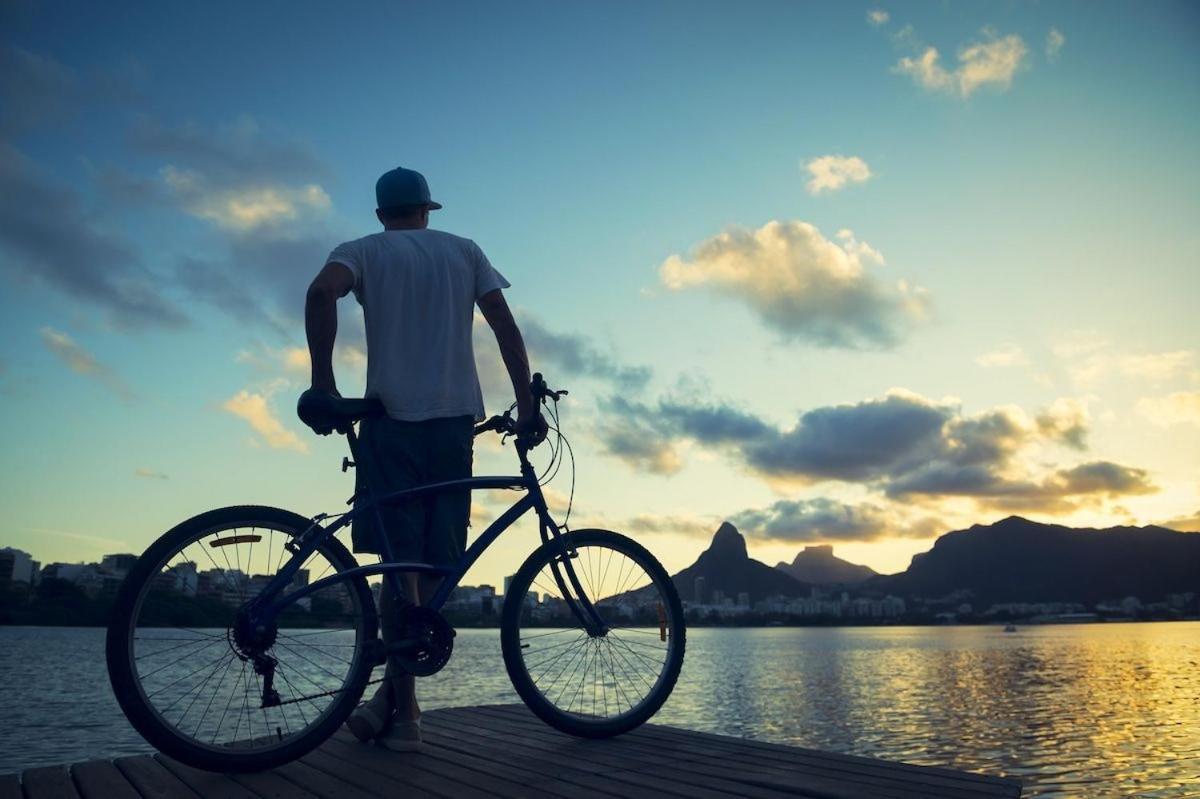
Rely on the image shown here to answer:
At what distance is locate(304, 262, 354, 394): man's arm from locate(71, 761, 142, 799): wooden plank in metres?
1.90

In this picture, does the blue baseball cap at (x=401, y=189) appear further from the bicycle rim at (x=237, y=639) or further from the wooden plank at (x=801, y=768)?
the wooden plank at (x=801, y=768)

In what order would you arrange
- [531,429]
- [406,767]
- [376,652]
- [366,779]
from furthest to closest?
[531,429], [376,652], [406,767], [366,779]

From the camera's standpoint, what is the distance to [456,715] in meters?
5.77

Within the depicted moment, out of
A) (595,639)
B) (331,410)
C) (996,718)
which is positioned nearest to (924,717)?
(996,718)

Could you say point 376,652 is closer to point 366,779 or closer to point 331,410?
point 366,779

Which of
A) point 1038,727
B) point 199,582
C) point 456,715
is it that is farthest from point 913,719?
point 199,582

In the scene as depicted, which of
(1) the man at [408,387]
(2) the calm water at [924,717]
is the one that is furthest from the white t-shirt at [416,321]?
(2) the calm water at [924,717]

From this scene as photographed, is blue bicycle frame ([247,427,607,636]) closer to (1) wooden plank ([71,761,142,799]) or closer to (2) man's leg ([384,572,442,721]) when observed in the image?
(2) man's leg ([384,572,442,721])

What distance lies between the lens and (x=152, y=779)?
11.9 ft

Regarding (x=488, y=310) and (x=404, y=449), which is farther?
(x=488, y=310)

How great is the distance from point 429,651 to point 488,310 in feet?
6.19

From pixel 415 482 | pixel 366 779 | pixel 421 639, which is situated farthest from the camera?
pixel 415 482

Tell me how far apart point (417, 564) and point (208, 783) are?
128cm

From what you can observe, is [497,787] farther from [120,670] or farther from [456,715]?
[456,715]
